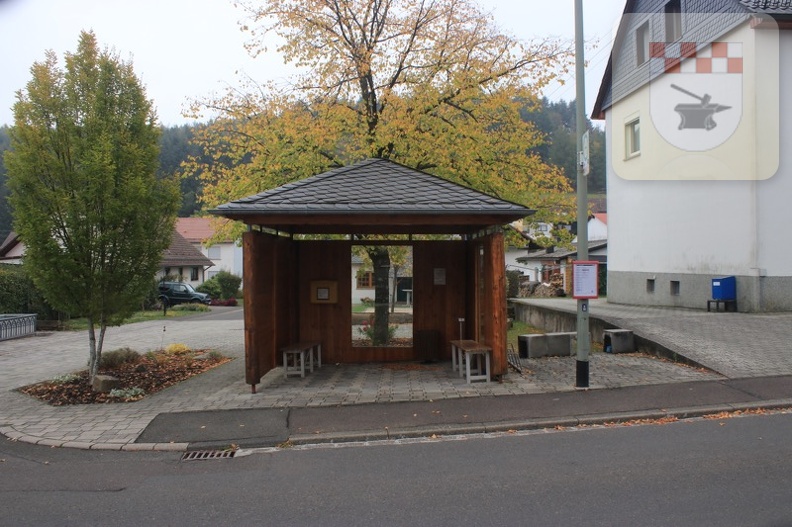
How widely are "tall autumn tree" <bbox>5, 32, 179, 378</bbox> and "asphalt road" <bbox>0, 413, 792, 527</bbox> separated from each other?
3.24m

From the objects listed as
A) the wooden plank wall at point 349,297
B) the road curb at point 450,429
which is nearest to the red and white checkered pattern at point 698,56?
the wooden plank wall at point 349,297

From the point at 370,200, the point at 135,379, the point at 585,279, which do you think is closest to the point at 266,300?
the point at 370,200

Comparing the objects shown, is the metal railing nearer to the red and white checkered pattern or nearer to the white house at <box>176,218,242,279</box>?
the red and white checkered pattern

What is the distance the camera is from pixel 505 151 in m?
13.6

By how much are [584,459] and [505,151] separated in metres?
9.21

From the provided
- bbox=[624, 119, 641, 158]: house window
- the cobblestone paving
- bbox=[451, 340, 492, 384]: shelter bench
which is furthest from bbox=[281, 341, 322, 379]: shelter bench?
bbox=[624, 119, 641, 158]: house window

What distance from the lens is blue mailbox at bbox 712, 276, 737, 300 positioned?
15.5 metres

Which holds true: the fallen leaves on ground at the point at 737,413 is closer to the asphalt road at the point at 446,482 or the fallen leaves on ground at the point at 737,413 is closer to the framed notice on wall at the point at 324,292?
the asphalt road at the point at 446,482

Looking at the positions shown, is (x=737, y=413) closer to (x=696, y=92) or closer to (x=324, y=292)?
(x=324, y=292)

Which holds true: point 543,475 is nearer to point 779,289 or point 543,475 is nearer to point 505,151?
point 505,151

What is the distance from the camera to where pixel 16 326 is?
18938 mm

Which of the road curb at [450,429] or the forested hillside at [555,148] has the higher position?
the forested hillside at [555,148]

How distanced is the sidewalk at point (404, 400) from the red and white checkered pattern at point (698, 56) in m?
7.89

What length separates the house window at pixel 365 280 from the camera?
12.4 metres
